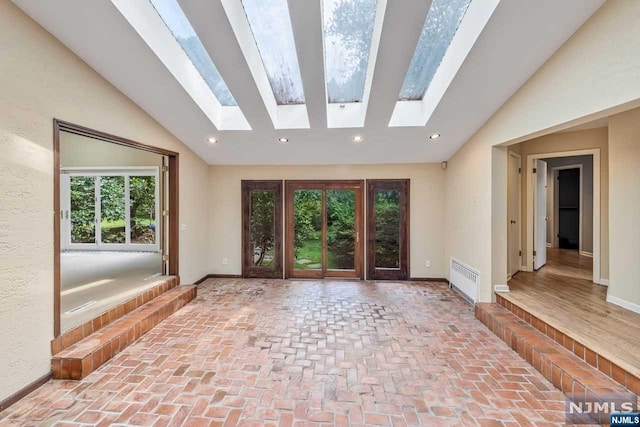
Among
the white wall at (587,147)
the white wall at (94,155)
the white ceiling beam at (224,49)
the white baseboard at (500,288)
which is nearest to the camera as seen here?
the white ceiling beam at (224,49)

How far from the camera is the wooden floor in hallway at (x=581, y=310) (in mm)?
2250

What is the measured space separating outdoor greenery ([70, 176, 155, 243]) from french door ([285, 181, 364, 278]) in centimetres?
444

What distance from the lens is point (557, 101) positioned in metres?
2.53

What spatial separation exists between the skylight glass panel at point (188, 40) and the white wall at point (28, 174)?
3.21ft

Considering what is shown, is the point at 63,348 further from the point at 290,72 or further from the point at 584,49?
the point at 584,49

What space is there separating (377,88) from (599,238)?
13.9 ft

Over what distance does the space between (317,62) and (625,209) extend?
411 centimetres

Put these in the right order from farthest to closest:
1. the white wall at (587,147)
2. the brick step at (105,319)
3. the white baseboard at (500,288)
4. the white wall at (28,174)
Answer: the white wall at (587,147)
the white baseboard at (500,288)
the brick step at (105,319)
the white wall at (28,174)

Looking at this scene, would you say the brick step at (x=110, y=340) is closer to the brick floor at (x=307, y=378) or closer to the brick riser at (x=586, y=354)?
the brick floor at (x=307, y=378)

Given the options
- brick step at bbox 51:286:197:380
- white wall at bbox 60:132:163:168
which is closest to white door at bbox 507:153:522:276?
brick step at bbox 51:286:197:380

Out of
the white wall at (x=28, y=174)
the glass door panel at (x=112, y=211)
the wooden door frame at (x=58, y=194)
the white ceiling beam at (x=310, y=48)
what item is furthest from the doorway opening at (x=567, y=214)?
the glass door panel at (x=112, y=211)

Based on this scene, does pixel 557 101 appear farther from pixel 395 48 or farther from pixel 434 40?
pixel 395 48

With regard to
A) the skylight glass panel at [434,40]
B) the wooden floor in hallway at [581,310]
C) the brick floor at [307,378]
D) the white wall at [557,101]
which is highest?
the skylight glass panel at [434,40]

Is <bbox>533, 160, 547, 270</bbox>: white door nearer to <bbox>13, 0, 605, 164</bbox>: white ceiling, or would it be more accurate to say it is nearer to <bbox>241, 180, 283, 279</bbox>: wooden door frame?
<bbox>13, 0, 605, 164</bbox>: white ceiling
